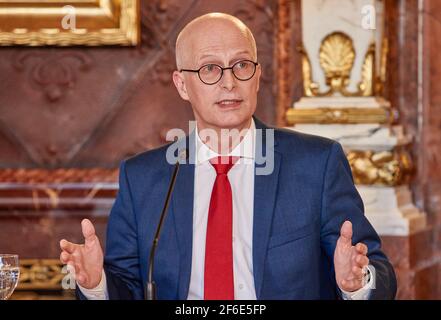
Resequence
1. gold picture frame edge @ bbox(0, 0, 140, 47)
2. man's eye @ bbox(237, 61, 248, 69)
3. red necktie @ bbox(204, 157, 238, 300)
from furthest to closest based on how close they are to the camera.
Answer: gold picture frame edge @ bbox(0, 0, 140, 47), man's eye @ bbox(237, 61, 248, 69), red necktie @ bbox(204, 157, 238, 300)

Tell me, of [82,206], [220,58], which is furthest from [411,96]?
[220,58]

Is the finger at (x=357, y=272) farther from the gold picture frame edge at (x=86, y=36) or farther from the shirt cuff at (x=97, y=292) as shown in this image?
the gold picture frame edge at (x=86, y=36)

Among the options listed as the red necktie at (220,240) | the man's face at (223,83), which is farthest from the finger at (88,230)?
the man's face at (223,83)

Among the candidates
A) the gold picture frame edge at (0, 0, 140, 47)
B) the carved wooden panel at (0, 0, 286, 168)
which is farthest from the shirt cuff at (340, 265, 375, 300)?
the gold picture frame edge at (0, 0, 140, 47)

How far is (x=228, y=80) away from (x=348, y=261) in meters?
0.68

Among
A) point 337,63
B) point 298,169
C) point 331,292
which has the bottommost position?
point 331,292

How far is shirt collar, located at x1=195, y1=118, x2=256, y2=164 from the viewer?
2807mm

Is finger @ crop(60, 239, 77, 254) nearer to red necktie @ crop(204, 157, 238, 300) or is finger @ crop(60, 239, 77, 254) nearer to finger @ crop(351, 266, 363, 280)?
red necktie @ crop(204, 157, 238, 300)

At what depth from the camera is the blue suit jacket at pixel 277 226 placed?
8.74 feet

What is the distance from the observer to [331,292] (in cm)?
279
